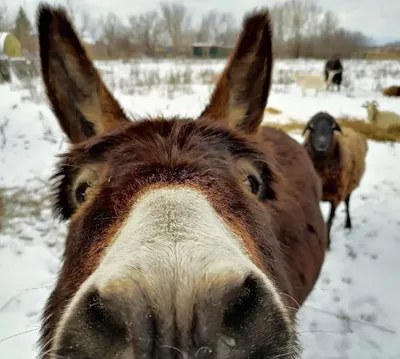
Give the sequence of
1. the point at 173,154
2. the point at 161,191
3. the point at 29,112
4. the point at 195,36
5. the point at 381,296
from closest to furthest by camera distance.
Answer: the point at 161,191, the point at 173,154, the point at 381,296, the point at 29,112, the point at 195,36

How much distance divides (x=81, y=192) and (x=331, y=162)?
17.6ft

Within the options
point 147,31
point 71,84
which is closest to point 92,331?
point 71,84

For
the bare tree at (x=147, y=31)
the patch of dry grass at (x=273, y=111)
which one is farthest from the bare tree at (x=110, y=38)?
the patch of dry grass at (x=273, y=111)

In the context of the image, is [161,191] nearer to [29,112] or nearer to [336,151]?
[336,151]

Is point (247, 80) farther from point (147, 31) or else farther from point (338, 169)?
point (147, 31)

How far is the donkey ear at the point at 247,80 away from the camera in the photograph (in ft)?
6.99

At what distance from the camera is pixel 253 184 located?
1787 mm

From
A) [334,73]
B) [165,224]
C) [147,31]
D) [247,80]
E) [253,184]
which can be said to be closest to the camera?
[165,224]

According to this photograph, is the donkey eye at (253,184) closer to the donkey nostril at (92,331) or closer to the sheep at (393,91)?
the donkey nostril at (92,331)

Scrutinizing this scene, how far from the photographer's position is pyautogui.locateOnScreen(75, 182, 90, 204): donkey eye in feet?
5.27

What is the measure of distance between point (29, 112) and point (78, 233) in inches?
410

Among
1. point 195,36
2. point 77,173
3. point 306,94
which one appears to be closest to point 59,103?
point 77,173

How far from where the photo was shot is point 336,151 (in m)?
6.37

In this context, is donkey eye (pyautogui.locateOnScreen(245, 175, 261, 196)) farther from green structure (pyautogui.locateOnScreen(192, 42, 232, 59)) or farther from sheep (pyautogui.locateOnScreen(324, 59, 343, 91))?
green structure (pyautogui.locateOnScreen(192, 42, 232, 59))
